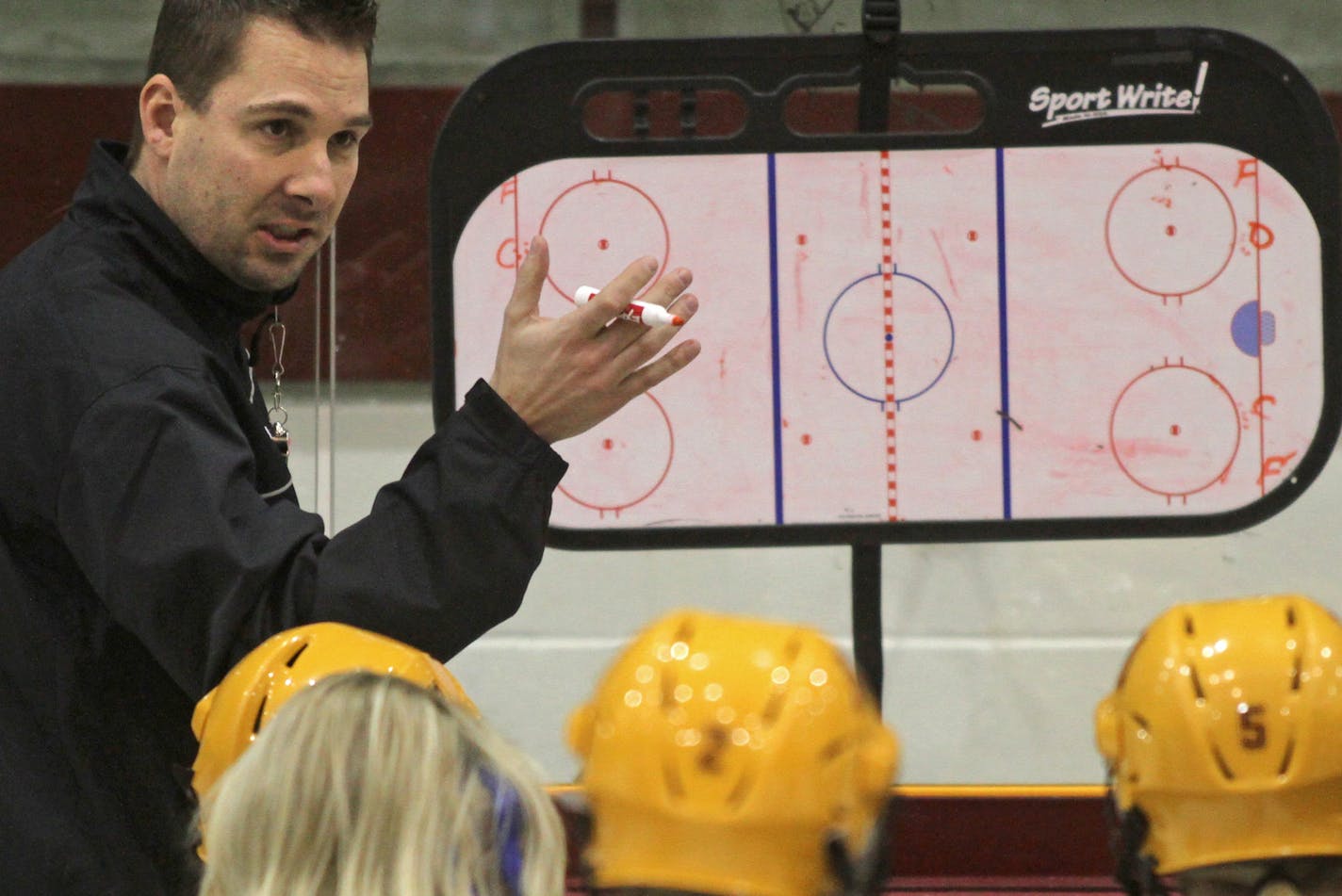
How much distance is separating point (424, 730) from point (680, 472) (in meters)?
1.04

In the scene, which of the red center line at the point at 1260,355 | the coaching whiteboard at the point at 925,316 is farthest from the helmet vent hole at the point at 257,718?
the red center line at the point at 1260,355

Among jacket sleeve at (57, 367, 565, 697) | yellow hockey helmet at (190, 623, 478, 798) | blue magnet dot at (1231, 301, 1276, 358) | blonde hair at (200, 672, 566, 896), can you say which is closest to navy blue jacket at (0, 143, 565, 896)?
jacket sleeve at (57, 367, 565, 697)

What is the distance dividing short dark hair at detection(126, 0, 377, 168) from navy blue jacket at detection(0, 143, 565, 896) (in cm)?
9

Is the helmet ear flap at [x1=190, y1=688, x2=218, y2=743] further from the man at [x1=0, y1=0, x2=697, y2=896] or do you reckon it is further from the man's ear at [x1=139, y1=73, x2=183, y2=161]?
the man's ear at [x1=139, y1=73, x2=183, y2=161]

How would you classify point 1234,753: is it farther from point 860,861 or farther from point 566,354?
point 566,354

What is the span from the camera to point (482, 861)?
2.77ft

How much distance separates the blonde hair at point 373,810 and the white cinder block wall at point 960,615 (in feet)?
4.88

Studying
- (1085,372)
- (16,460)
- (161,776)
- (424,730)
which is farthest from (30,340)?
(1085,372)

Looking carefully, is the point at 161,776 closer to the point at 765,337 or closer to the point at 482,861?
the point at 482,861

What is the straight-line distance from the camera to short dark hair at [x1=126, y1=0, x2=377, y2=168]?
52.9 inches

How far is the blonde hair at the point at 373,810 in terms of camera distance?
2.69 ft

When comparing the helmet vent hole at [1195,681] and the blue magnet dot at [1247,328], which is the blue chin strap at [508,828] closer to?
the helmet vent hole at [1195,681]

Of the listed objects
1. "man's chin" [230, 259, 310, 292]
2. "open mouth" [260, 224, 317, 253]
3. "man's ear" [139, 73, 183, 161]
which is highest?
"man's ear" [139, 73, 183, 161]

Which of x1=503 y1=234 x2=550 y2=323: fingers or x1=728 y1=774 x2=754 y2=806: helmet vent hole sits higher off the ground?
x1=503 y1=234 x2=550 y2=323: fingers
